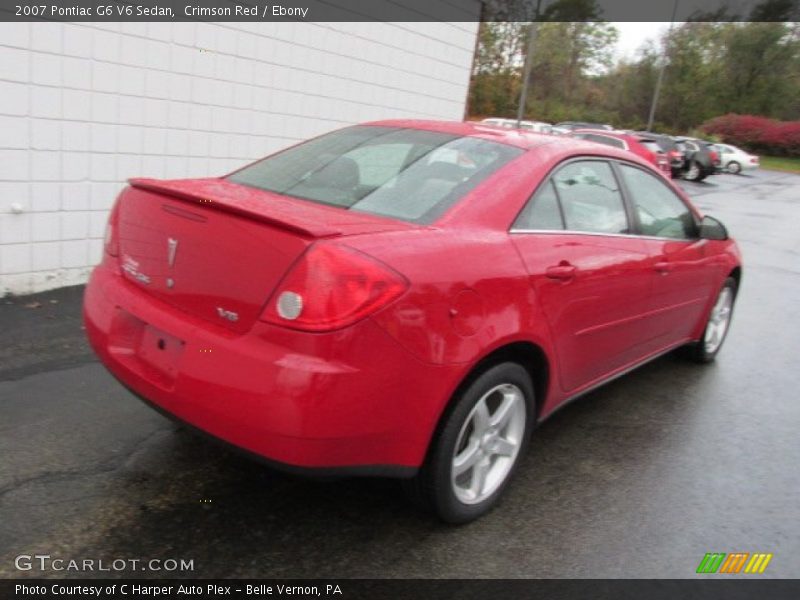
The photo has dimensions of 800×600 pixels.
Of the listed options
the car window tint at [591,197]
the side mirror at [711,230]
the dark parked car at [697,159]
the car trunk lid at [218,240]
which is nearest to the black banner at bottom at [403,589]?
the car trunk lid at [218,240]

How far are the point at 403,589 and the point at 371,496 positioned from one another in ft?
1.97

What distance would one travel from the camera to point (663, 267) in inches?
154

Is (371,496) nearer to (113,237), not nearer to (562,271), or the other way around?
(562,271)

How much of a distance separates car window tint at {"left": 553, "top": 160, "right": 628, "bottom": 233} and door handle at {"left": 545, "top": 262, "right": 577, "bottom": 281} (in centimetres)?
24

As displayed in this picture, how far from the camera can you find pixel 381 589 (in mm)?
2396

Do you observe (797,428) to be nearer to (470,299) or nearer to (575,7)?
(470,299)

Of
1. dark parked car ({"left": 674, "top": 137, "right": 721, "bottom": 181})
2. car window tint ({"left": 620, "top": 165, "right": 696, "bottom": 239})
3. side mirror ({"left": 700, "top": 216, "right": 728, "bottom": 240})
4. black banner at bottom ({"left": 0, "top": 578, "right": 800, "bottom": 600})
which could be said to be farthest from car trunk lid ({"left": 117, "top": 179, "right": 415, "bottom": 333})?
dark parked car ({"left": 674, "top": 137, "right": 721, "bottom": 181})

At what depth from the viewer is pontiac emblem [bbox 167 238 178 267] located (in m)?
2.56

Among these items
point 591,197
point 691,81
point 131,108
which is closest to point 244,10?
point 131,108

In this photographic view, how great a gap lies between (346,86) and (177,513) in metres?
5.80

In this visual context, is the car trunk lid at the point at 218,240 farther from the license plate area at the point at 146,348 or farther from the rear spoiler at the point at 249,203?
the license plate area at the point at 146,348

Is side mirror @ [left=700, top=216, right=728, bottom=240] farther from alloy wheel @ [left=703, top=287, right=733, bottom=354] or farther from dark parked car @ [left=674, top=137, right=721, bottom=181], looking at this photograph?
dark parked car @ [left=674, top=137, right=721, bottom=181]

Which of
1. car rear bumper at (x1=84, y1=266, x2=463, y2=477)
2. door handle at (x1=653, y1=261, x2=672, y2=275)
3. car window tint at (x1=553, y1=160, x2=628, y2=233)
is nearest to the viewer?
car rear bumper at (x1=84, y1=266, x2=463, y2=477)

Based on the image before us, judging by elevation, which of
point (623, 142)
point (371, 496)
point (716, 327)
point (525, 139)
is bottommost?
point (371, 496)
